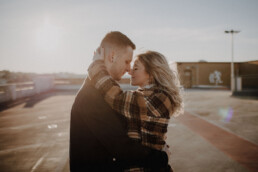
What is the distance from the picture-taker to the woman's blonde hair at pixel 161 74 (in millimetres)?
2129

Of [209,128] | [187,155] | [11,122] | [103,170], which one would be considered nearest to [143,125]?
[103,170]

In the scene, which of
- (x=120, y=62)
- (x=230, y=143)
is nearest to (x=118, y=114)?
(x=120, y=62)

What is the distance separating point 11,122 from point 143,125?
365 inches

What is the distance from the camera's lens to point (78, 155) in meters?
1.40

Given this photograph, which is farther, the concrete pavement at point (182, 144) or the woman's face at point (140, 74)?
the concrete pavement at point (182, 144)

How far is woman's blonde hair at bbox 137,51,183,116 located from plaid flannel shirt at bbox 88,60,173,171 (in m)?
0.08

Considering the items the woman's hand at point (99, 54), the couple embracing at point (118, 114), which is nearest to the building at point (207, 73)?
the couple embracing at point (118, 114)

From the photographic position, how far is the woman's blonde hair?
213cm

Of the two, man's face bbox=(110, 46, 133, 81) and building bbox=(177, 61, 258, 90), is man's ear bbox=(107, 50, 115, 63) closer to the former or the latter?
man's face bbox=(110, 46, 133, 81)

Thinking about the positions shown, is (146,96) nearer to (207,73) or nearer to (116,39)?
(116,39)

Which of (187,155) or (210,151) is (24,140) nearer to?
(187,155)

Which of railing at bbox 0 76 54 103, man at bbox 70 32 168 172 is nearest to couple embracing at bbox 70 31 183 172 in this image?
man at bbox 70 32 168 172

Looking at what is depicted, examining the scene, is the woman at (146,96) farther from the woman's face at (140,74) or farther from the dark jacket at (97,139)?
the dark jacket at (97,139)

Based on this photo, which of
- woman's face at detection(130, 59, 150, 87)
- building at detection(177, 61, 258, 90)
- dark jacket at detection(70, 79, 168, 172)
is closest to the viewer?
dark jacket at detection(70, 79, 168, 172)
